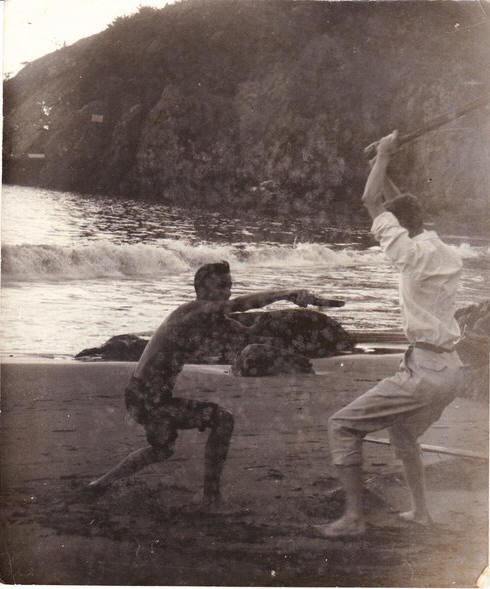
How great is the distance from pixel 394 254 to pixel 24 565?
2162 mm

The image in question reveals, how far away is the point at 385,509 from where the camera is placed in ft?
11.5

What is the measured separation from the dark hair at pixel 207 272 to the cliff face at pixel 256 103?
395mm

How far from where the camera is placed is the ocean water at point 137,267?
3752 millimetres

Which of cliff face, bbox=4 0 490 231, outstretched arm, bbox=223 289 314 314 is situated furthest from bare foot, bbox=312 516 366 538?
cliff face, bbox=4 0 490 231

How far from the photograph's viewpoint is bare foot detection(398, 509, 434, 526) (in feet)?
11.4

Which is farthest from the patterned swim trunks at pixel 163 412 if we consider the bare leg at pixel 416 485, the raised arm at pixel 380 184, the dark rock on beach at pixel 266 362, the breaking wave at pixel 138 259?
the raised arm at pixel 380 184

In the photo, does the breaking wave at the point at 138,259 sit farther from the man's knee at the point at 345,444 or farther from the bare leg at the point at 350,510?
the bare leg at the point at 350,510

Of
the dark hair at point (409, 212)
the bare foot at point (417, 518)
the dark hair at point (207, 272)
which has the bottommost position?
the bare foot at point (417, 518)

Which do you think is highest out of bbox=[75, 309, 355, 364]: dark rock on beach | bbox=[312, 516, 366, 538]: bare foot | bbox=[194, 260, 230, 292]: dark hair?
bbox=[194, 260, 230, 292]: dark hair

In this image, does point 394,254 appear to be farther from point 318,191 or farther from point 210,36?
point 210,36

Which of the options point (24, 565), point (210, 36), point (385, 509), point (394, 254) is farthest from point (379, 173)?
point (24, 565)

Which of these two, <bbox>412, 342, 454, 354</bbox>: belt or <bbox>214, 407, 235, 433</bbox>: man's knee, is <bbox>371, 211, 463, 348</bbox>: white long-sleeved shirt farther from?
<bbox>214, 407, 235, 433</bbox>: man's knee

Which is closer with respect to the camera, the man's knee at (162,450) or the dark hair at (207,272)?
the man's knee at (162,450)

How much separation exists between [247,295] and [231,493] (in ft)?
2.90
